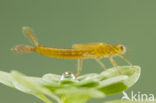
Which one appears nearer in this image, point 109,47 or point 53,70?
point 109,47

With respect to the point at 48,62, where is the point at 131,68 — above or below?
below

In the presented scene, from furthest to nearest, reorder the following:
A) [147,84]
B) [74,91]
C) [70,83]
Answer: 1. [147,84]
2. [70,83]
3. [74,91]

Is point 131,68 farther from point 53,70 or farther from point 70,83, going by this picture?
point 53,70

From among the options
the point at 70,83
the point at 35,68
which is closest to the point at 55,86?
the point at 70,83

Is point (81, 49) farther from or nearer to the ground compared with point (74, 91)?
farther from the ground

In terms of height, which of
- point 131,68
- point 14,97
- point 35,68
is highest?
point 35,68

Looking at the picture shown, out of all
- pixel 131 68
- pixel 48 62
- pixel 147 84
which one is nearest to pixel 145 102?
pixel 131 68

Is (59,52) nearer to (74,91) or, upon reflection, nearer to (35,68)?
(74,91)

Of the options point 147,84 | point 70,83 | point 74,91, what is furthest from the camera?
point 147,84

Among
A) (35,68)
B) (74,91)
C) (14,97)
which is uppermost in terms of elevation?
(35,68)
